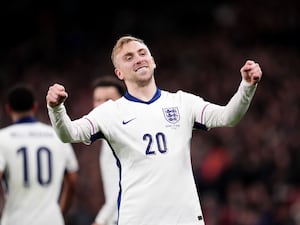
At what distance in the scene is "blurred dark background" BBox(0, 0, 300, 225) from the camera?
1555cm

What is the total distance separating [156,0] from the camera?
24266 mm

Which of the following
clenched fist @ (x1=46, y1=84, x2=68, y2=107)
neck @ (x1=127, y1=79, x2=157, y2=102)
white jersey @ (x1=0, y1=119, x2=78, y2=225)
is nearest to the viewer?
clenched fist @ (x1=46, y1=84, x2=68, y2=107)

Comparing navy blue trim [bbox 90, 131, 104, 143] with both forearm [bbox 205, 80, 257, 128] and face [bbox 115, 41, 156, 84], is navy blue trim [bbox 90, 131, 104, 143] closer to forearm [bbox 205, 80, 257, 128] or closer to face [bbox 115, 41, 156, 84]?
face [bbox 115, 41, 156, 84]

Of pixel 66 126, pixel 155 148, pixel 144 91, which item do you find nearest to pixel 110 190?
pixel 144 91

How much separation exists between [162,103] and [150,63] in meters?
0.29

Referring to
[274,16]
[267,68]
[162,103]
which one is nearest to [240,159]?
[267,68]

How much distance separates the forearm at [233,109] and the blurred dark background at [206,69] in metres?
6.76

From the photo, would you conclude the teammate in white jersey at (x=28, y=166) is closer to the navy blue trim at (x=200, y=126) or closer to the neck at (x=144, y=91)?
the neck at (x=144, y=91)

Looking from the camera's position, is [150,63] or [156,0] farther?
[156,0]

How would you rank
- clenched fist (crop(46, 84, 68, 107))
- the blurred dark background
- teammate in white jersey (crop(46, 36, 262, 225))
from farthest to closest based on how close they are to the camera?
the blurred dark background → teammate in white jersey (crop(46, 36, 262, 225)) → clenched fist (crop(46, 84, 68, 107))

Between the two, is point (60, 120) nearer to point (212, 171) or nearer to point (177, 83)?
point (212, 171)

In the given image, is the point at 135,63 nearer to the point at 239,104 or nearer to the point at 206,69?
the point at 239,104

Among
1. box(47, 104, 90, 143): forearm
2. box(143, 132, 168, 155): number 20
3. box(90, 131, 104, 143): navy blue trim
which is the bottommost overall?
box(143, 132, 168, 155): number 20

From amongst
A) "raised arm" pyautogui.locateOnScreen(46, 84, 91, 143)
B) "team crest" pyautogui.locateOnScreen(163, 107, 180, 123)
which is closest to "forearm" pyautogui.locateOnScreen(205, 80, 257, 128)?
"team crest" pyautogui.locateOnScreen(163, 107, 180, 123)
